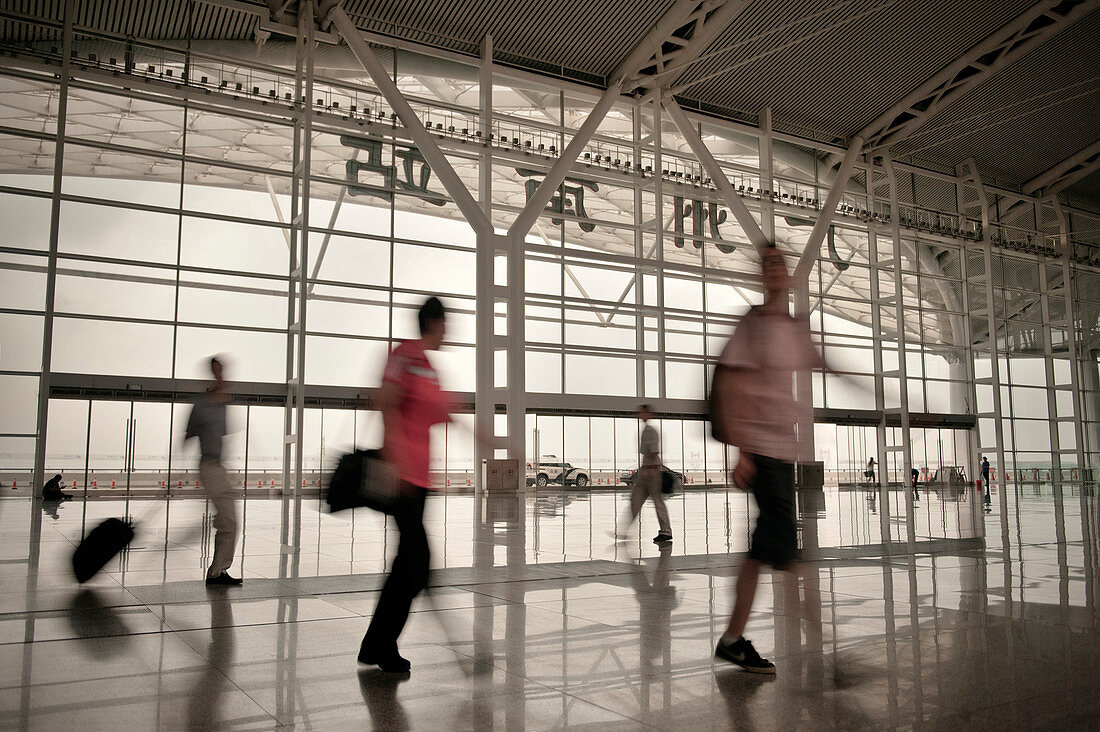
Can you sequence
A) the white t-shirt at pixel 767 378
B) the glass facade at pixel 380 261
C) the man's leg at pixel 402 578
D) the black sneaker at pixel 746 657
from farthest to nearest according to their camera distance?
the glass facade at pixel 380 261 → the white t-shirt at pixel 767 378 → the man's leg at pixel 402 578 → the black sneaker at pixel 746 657

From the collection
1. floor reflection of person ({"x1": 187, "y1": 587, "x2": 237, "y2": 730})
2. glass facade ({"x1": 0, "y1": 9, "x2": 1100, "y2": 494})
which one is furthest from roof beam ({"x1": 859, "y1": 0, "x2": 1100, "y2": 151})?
floor reflection of person ({"x1": 187, "y1": 587, "x2": 237, "y2": 730})

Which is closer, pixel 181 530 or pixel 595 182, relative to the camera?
pixel 181 530

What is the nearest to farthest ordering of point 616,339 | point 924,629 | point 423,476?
point 423,476, point 924,629, point 616,339

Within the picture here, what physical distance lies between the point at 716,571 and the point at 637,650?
3118 mm

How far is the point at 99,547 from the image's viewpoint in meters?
6.48

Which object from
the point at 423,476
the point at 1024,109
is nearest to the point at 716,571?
the point at 423,476

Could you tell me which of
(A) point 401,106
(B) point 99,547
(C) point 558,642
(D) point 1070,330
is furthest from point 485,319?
(D) point 1070,330

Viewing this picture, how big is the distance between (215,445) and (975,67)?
2833 cm

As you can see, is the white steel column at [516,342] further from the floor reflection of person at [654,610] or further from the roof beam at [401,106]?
the floor reflection of person at [654,610]

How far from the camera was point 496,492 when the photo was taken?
2192 cm

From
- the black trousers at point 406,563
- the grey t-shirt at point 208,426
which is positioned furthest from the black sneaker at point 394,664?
the grey t-shirt at point 208,426

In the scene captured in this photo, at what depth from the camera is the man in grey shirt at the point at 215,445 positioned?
652cm

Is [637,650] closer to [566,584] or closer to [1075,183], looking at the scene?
[566,584]

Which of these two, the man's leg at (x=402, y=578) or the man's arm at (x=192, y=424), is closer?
the man's leg at (x=402, y=578)
